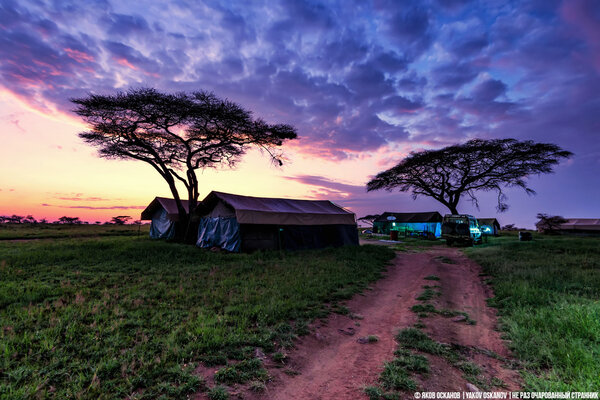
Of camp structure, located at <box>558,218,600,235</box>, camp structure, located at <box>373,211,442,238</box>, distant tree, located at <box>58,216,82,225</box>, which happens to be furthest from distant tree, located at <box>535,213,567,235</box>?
distant tree, located at <box>58,216,82,225</box>

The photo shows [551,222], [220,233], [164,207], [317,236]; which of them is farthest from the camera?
[551,222]

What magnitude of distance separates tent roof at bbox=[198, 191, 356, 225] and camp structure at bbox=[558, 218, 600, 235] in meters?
62.9

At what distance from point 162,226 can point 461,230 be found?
3097 cm

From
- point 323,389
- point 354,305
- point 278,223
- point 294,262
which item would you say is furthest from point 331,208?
point 323,389

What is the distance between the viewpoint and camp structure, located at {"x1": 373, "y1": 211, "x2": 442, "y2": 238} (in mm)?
42531

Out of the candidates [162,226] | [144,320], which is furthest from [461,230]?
[162,226]

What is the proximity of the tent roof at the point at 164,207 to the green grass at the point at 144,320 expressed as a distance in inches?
465

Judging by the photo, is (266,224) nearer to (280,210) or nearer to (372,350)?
(280,210)

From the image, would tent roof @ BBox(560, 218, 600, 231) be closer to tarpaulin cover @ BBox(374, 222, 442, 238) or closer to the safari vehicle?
tarpaulin cover @ BBox(374, 222, 442, 238)

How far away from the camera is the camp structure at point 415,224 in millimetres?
42531

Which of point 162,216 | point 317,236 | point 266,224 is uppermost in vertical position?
point 162,216

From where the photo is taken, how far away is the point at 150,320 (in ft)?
18.6

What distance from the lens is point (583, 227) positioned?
5816 cm

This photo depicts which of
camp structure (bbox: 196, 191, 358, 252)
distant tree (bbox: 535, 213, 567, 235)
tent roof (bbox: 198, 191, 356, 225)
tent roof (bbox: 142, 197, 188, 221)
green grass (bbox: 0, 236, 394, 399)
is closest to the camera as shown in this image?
green grass (bbox: 0, 236, 394, 399)
